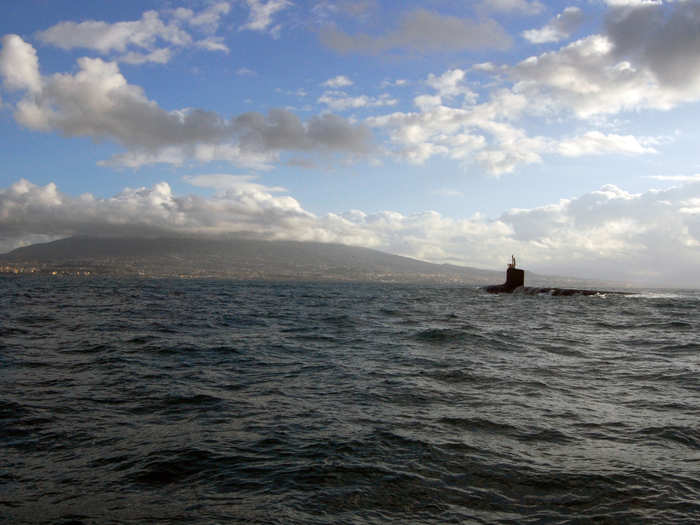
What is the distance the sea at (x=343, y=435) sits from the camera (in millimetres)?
6742

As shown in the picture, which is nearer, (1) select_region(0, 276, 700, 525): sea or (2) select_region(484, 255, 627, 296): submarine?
(1) select_region(0, 276, 700, 525): sea

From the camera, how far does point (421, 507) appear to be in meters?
6.73

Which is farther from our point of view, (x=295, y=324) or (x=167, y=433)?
(x=295, y=324)

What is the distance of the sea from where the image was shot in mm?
6742

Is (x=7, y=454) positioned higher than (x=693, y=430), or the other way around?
(x=693, y=430)

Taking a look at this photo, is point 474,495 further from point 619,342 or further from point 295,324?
point 295,324

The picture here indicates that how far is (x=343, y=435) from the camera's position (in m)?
9.61

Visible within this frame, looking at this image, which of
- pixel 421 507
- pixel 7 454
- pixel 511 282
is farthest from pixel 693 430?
pixel 511 282

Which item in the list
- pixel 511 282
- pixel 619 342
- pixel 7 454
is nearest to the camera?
pixel 7 454

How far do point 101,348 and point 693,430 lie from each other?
20.2 metres

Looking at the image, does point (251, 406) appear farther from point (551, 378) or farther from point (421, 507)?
point (551, 378)

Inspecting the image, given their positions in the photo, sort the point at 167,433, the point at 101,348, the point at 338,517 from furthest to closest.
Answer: the point at 101,348 → the point at 167,433 → the point at 338,517

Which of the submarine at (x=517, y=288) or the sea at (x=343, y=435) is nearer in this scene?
the sea at (x=343, y=435)

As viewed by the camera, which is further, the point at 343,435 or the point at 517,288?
the point at 517,288
